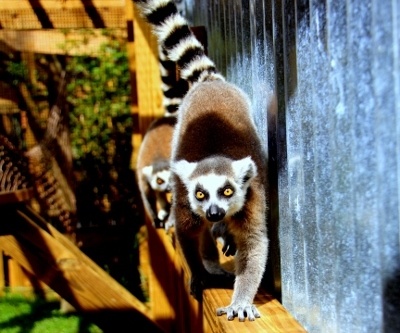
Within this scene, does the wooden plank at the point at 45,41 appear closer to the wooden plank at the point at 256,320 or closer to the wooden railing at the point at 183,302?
the wooden railing at the point at 183,302

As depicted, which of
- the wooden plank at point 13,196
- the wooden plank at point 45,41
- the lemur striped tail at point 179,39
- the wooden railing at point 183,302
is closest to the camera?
the wooden railing at point 183,302

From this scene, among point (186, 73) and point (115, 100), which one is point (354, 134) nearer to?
point (186, 73)

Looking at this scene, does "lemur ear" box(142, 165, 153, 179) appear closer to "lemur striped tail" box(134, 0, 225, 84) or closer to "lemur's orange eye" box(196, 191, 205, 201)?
"lemur striped tail" box(134, 0, 225, 84)

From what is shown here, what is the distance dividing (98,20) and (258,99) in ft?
12.1

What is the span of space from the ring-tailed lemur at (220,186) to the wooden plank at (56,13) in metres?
2.78

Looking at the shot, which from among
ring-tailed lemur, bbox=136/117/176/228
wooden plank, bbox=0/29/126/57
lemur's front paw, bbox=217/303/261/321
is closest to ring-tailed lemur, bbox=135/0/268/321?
lemur's front paw, bbox=217/303/261/321

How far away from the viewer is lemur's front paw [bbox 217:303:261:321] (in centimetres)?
274

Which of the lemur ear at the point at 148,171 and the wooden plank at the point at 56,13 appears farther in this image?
the lemur ear at the point at 148,171

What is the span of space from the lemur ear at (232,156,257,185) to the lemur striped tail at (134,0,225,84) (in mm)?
1433

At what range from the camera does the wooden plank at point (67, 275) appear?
5449mm

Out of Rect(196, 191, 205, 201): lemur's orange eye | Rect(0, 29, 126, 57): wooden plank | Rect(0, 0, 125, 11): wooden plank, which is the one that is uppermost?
Rect(0, 0, 125, 11): wooden plank

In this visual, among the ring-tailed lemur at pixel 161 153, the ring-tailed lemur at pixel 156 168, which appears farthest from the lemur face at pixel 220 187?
the ring-tailed lemur at pixel 156 168

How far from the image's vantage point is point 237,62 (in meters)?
4.19

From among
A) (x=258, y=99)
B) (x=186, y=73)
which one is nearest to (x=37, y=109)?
(x=186, y=73)
